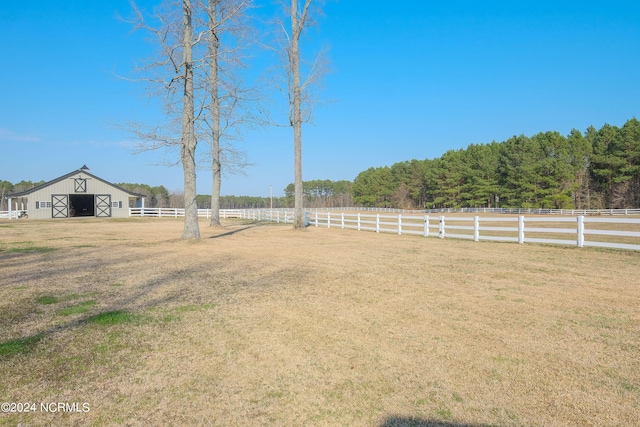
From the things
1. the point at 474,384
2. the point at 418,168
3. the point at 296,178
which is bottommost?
the point at 474,384

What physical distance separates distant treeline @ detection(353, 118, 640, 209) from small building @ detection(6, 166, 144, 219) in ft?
188

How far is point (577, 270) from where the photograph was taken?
809cm

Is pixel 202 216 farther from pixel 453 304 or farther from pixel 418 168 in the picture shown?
pixel 418 168

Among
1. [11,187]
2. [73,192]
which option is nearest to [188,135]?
[73,192]

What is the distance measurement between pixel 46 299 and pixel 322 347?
433cm

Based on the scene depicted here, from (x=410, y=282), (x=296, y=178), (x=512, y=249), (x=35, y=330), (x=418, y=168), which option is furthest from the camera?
(x=418, y=168)

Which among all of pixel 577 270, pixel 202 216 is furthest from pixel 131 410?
pixel 202 216

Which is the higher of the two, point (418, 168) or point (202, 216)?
point (418, 168)

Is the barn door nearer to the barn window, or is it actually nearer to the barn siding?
the barn siding

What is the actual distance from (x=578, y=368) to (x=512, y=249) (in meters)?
9.02

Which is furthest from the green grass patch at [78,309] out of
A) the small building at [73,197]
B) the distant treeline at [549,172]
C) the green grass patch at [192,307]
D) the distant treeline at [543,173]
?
the distant treeline at [549,172]

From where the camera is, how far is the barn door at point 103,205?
1641 inches

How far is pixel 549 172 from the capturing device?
59.1 metres

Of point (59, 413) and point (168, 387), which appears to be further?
point (168, 387)
